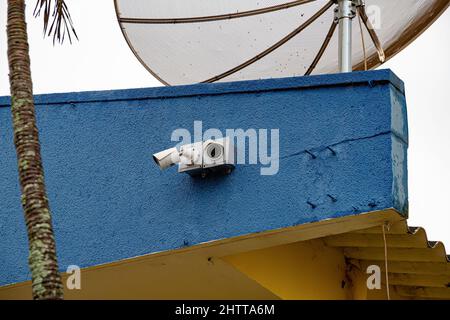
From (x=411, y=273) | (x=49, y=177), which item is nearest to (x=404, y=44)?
(x=411, y=273)

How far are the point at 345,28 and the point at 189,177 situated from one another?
266cm

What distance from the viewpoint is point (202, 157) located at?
34.3ft

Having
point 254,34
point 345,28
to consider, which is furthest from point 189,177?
point 254,34

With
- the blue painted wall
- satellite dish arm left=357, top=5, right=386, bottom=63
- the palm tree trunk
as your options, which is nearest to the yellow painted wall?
the blue painted wall

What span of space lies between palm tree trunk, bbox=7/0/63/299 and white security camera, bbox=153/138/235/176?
1.75 meters

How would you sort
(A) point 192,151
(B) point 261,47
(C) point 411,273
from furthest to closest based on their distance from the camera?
(B) point 261,47 < (C) point 411,273 < (A) point 192,151

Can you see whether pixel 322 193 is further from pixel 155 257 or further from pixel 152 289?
pixel 152 289

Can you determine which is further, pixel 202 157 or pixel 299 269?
pixel 299 269

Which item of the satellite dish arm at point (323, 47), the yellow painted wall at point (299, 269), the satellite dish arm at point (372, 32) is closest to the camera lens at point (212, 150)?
the yellow painted wall at point (299, 269)

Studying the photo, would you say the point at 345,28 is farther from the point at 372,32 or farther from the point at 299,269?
the point at 299,269

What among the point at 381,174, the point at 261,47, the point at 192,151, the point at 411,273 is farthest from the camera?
the point at 261,47

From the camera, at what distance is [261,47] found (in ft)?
45.2

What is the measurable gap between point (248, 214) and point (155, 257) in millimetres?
1101

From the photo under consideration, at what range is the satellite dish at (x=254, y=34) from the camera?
521 inches
